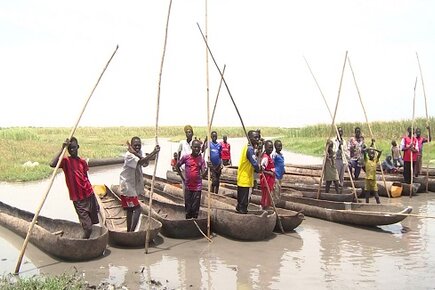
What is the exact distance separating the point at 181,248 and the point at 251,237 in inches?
45.9

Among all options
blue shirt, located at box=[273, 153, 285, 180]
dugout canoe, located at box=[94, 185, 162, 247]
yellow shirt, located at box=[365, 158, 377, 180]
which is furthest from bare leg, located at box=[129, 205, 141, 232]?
yellow shirt, located at box=[365, 158, 377, 180]

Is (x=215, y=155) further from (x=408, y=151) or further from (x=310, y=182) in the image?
(x=408, y=151)

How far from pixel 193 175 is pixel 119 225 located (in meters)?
1.92

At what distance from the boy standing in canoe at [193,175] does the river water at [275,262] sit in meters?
0.66

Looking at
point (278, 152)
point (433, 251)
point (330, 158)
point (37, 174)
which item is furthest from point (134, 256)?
point (37, 174)

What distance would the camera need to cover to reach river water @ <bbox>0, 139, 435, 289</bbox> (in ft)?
18.3

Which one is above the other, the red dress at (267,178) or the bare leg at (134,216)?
the red dress at (267,178)

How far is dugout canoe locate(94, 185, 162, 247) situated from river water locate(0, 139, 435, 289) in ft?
0.52

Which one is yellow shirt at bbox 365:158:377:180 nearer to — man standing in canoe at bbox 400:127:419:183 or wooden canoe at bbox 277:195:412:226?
wooden canoe at bbox 277:195:412:226

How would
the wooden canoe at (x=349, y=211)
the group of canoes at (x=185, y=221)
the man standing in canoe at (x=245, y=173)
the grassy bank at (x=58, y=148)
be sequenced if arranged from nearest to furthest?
the group of canoes at (x=185, y=221) → the man standing in canoe at (x=245, y=173) → the wooden canoe at (x=349, y=211) → the grassy bank at (x=58, y=148)

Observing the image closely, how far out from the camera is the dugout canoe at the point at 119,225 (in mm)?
6859

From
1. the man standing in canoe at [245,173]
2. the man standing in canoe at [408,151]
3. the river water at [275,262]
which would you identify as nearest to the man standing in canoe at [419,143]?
the man standing in canoe at [408,151]

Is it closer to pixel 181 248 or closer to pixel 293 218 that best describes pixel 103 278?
pixel 181 248

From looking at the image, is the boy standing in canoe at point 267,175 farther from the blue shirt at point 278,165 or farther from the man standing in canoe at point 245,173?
the blue shirt at point 278,165
